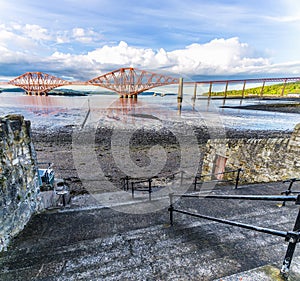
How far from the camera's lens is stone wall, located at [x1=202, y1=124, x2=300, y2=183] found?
19.8 ft

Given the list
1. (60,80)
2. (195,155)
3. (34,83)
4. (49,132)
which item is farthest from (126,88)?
(34,83)

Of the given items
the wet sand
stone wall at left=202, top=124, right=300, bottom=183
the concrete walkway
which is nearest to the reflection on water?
the wet sand

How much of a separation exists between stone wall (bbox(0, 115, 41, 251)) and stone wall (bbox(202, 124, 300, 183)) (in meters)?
7.32

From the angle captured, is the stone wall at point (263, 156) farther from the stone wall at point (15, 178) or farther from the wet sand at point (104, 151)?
the stone wall at point (15, 178)

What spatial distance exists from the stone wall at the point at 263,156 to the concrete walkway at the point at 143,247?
3.34 m

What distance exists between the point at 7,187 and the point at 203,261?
3044mm

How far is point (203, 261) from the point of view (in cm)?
209

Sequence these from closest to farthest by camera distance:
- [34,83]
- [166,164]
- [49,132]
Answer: [166,164] < [49,132] < [34,83]

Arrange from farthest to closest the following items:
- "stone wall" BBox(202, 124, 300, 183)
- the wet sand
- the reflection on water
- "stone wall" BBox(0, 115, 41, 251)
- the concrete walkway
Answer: the reflection on water → the wet sand → "stone wall" BBox(202, 124, 300, 183) → "stone wall" BBox(0, 115, 41, 251) → the concrete walkway

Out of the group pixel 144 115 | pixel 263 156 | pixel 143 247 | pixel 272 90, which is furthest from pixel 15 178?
pixel 272 90

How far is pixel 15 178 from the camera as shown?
289 centimetres

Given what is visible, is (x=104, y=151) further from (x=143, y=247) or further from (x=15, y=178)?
(x=143, y=247)

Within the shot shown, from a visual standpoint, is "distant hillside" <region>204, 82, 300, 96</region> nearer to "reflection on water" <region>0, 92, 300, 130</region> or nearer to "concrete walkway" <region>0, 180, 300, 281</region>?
"reflection on water" <region>0, 92, 300, 130</region>

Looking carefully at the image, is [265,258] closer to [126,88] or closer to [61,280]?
[61,280]
